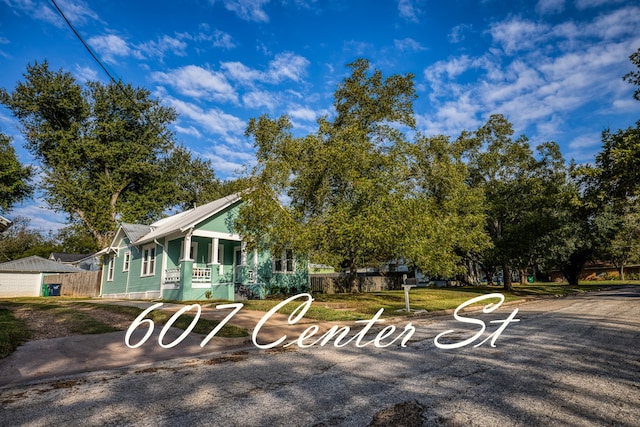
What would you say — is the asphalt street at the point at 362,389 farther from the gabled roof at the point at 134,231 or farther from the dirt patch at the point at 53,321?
the gabled roof at the point at 134,231

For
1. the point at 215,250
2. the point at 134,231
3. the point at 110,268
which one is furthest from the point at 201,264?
the point at 110,268

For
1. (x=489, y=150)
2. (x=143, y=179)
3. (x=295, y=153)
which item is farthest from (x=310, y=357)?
(x=143, y=179)

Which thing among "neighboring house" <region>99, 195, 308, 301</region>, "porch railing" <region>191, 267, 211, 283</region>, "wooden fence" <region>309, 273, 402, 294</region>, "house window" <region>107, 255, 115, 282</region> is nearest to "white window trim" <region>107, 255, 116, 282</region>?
"house window" <region>107, 255, 115, 282</region>

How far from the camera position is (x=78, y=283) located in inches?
1261

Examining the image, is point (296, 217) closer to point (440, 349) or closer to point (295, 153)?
point (295, 153)

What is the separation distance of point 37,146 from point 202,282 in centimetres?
3055

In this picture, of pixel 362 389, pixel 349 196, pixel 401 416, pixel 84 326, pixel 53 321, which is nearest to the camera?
pixel 401 416

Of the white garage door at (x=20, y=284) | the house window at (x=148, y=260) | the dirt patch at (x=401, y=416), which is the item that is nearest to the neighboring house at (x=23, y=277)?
the white garage door at (x=20, y=284)

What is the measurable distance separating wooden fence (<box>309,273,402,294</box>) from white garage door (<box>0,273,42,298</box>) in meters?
27.8

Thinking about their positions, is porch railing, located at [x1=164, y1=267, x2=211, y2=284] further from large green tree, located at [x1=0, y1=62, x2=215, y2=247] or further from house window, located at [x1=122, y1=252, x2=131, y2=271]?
large green tree, located at [x1=0, y1=62, x2=215, y2=247]

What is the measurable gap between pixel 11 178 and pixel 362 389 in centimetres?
4756

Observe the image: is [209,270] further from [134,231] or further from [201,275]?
[134,231]

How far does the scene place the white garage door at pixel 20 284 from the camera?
36.3m

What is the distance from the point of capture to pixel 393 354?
664 cm
